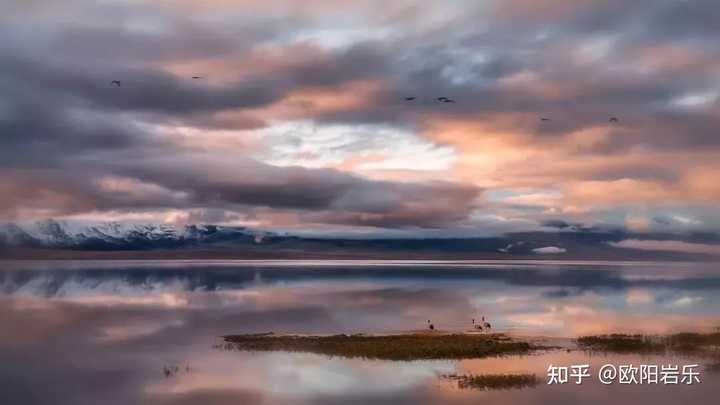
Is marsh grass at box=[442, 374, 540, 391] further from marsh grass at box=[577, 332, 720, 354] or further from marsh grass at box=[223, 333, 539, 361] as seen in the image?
marsh grass at box=[577, 332, 720, 354]

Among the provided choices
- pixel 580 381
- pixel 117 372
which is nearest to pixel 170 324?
pixel 117 372

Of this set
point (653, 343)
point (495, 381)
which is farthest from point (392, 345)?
point (653, 343)

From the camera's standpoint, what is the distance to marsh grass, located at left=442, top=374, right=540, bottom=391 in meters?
40.8

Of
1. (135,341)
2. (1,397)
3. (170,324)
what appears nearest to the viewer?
(1,397)

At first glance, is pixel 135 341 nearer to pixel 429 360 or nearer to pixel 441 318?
pixel 429 360

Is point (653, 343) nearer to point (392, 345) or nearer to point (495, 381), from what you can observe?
point (392, 345)

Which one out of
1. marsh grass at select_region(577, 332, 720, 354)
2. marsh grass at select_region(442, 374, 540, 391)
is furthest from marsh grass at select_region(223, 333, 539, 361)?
marsh grass at select_region(442, 374, 540, 391)

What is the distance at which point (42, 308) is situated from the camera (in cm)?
9638

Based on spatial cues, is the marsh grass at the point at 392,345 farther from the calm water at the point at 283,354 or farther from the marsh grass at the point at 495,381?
the marsh grass at the point at 495,381

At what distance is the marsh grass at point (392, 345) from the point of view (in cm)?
5186

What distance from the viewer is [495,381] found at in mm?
41875

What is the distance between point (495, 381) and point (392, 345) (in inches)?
589

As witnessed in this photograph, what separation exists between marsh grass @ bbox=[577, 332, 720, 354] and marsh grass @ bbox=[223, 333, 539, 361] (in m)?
6.34

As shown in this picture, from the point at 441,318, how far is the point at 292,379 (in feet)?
128
